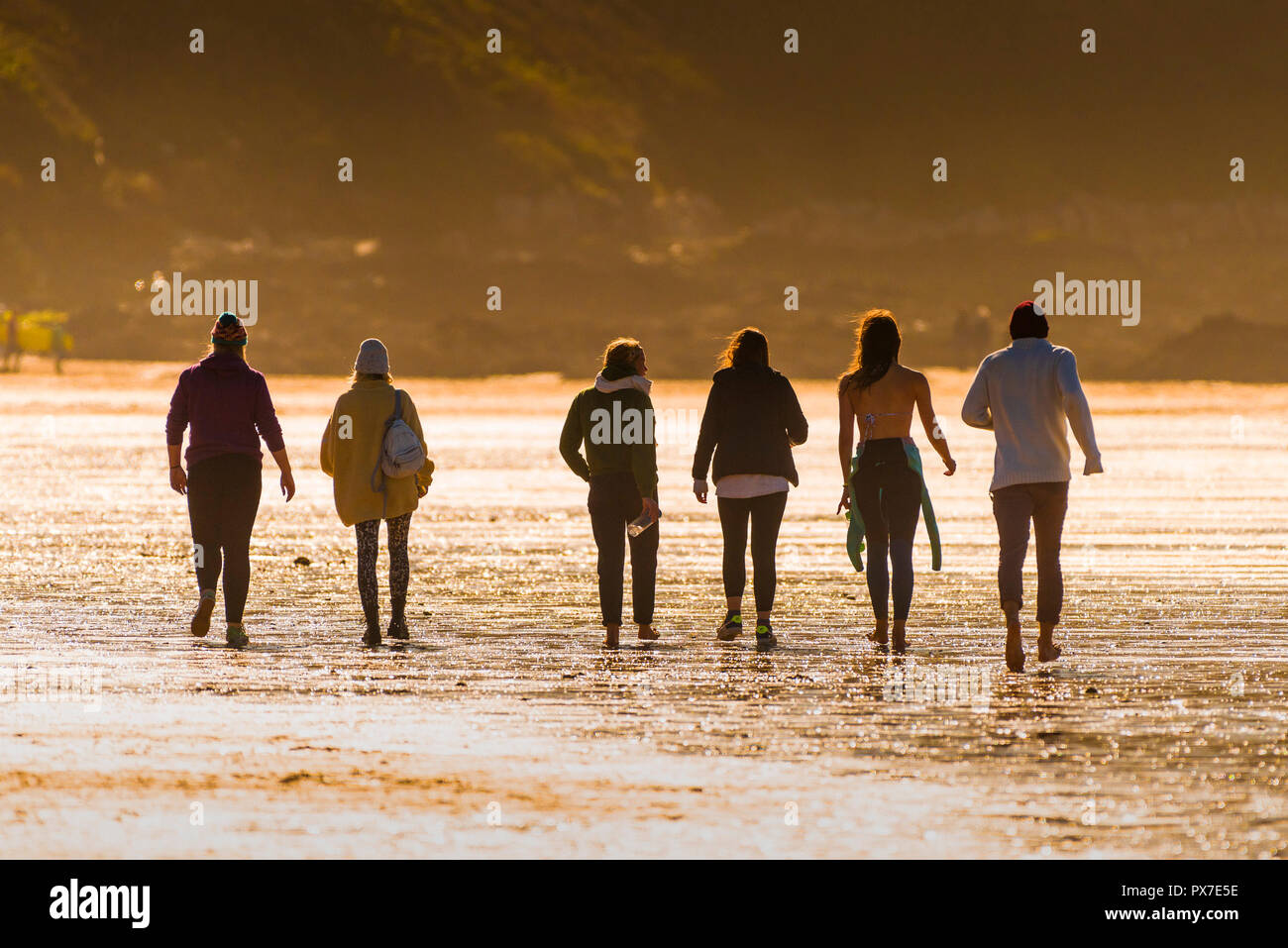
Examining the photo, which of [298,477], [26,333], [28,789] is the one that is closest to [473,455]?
[298,477]

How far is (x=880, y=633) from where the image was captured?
34.9 feet

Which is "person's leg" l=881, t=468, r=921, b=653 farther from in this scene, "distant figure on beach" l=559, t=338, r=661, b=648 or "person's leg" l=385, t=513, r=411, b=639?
"person's leg" l=385, t=513, r=411, b=639

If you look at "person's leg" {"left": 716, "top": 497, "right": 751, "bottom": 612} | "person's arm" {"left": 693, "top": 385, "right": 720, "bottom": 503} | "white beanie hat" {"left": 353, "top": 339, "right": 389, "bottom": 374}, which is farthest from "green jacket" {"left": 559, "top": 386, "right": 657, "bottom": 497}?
"white beanie hat" {"left": 353, "top": 339, "right": 389, "bottom": 374}

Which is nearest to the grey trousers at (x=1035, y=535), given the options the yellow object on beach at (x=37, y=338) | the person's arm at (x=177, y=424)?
the person's arm at (x=177, y=424)

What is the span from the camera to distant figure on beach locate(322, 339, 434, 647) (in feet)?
36.1

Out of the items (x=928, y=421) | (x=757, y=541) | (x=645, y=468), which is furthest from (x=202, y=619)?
(x=928, y=421)

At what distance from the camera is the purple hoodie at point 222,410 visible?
10.8 m

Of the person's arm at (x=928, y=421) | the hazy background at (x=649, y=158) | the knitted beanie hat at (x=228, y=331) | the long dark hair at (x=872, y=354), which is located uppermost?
the hazy background at (x=649, y=158)

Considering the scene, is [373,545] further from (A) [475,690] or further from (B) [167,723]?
(B) [167,723]

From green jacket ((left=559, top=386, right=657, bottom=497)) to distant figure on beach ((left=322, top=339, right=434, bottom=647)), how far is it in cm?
100

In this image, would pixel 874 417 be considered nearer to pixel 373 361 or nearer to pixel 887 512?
pixel 887 512

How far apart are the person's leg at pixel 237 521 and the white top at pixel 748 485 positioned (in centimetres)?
249

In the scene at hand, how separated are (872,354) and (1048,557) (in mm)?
1513

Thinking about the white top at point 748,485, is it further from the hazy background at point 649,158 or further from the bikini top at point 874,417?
the hazy background at point 649,158
